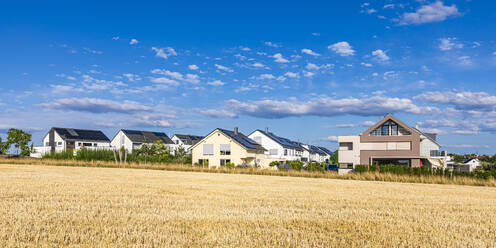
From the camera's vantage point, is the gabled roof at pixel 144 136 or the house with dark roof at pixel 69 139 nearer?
the house with dark roof at pixel 69 139

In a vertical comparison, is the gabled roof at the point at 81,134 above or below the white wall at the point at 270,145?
above

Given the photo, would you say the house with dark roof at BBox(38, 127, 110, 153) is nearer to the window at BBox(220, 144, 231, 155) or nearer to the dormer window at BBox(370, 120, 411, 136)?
the window at BBox(220, 144, 231, 155)

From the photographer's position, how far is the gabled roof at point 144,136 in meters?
97.9

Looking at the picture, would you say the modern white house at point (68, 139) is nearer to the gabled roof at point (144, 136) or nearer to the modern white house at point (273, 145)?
the gabled roof at point (144, 136)

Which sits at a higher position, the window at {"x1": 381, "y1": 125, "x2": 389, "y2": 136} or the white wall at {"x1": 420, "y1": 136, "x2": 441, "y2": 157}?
the window at {"x1": 381, "y1": 125, "x2": 389, "y2": 136}

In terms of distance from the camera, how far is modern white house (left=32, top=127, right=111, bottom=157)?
317ft

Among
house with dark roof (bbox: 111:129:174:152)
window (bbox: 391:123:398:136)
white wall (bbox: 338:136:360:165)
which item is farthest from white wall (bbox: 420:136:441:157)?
house with dark roof (bbox: 111:129:174:152)

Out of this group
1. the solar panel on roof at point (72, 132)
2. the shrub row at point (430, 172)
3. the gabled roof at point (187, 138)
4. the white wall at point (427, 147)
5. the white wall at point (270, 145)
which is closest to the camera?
the shrub row at point (430, 172)

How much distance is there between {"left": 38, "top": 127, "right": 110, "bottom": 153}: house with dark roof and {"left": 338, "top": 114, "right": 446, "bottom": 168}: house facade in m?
60.6

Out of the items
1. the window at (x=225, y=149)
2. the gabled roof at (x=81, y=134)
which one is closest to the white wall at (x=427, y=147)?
the window at (x=225, y=149)

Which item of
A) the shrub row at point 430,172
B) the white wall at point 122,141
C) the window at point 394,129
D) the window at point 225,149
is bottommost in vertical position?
the shrub row at point 430,172

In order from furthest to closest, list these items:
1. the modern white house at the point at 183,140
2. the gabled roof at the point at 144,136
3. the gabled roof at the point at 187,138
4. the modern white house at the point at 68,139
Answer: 1. the gabled roof at the point at 187,138
2. the modern white house at the point at 183,140
3. the gabled roof at the point at 144,136
4. the modern white house at the point at 68,139

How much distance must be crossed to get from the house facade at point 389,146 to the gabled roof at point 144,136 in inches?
2057

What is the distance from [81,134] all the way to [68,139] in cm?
611
